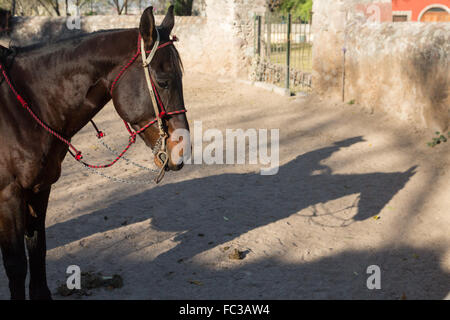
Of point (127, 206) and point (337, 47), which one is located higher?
point (337, 47)

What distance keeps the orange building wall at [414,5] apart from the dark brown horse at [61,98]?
19280 millimetres

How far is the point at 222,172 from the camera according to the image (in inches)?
268

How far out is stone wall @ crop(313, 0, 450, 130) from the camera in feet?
24.6

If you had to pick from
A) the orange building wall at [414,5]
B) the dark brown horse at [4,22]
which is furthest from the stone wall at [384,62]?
the dark brown horse at [4,22]

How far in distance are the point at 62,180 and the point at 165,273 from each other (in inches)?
123

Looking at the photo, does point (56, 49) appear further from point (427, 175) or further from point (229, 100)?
point (229, 100)

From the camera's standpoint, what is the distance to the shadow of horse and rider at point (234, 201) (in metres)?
4.87

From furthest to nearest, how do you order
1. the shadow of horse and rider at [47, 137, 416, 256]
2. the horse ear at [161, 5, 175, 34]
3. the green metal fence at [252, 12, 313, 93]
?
the green metal fence at [252, 12, 313, 93]
the shadow of horse and rider at [47, 137, 416, 256]
the horse ear at [161, 5, 175, 34]

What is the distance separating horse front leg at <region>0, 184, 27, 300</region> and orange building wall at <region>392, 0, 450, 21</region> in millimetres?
20098

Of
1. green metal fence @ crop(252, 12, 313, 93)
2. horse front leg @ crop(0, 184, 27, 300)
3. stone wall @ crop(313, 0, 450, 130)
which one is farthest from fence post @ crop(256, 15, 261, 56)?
horse front leg @ crop(0, 184, 27, 300)

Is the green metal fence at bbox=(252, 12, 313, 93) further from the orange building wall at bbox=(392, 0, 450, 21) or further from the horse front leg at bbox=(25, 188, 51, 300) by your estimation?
the horse front leg at bbox=(25, 188, 51, 300)

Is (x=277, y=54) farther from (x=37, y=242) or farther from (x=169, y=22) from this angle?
(x=37, y=242)
